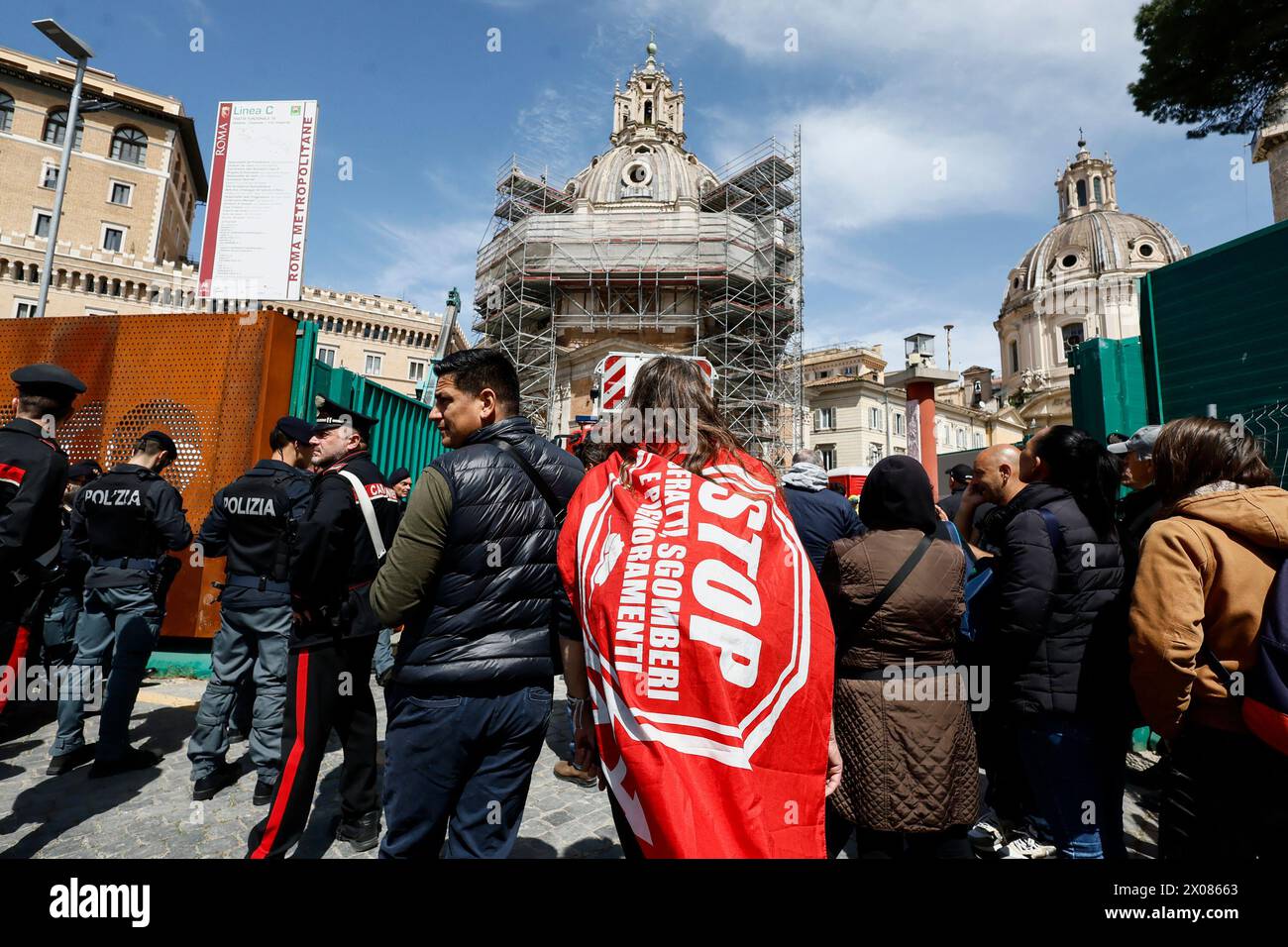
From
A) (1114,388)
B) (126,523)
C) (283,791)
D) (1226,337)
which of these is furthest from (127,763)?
(1226,337)

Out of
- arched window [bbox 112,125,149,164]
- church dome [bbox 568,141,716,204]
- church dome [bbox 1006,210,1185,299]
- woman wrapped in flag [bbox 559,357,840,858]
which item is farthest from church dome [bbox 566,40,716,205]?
woman wrapped in flag [bbox 559,357,840,858]

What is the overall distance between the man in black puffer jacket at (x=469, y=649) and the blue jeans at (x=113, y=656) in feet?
10.1

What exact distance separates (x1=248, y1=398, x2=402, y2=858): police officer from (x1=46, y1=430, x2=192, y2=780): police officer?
69.3 inches

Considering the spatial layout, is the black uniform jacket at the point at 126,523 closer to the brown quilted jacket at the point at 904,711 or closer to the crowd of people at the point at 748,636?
the crowd of people at the point at 748,636

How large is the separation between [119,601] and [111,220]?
54.0 meters

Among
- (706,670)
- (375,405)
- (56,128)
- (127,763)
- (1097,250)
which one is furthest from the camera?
(1097,250)

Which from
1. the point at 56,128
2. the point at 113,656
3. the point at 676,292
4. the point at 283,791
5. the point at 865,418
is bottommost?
the point at 283,791

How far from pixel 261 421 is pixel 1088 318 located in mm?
69420

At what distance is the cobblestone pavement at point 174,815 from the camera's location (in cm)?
305

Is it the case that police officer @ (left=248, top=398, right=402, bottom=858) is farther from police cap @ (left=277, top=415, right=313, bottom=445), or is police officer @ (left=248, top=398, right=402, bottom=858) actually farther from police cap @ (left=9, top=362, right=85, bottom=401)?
police cap @ (left=9, top=362, right=85, bottom=401)

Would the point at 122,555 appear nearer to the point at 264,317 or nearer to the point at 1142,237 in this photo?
the point at 264,317

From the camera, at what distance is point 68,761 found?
3918mm

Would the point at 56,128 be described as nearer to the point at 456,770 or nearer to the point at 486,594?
the point at 486,594
